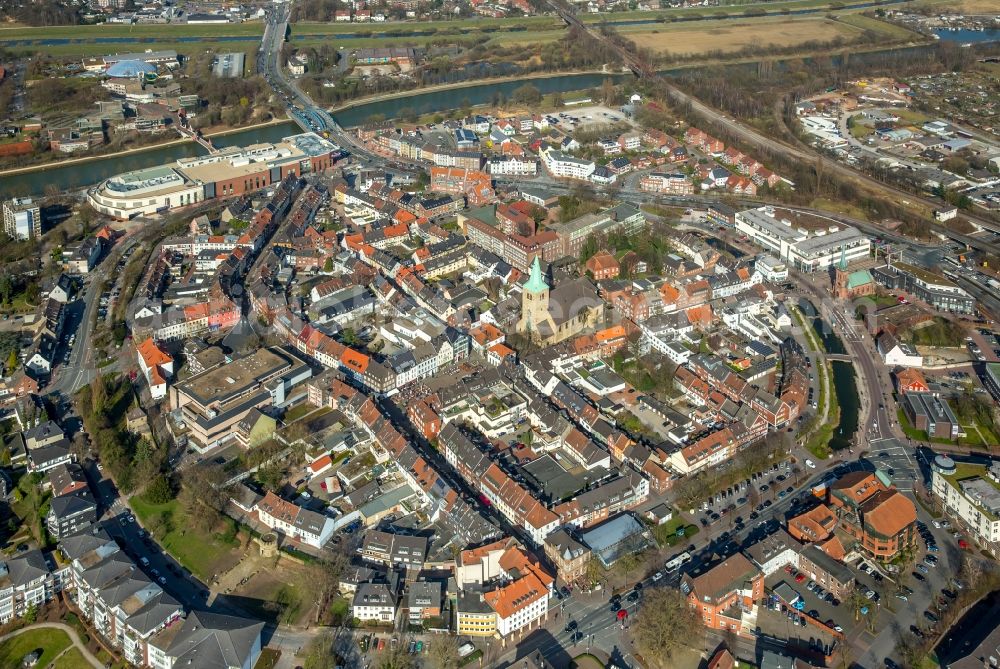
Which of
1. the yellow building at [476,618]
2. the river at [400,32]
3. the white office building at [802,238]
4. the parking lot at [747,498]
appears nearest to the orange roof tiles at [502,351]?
the parking lot at [747,498]

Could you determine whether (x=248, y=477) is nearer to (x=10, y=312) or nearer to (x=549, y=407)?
(x=549, y=407)

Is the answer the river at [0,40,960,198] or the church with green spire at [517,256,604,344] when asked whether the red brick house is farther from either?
the river at [0,40,960,198]

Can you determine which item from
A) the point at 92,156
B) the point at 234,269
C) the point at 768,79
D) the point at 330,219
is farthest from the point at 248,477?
the point at 768,79

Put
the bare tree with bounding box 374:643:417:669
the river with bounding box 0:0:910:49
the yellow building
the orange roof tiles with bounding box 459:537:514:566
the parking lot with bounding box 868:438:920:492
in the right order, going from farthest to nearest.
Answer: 1. the river with bounding box 0:0:910:49
2. the parking lot with bounding box 868:438:920:492
3. the orange roof tiles with bounding box 459:537:514:566
4. the yellow building
5. the bare tree with bounding box 374:643:417:669

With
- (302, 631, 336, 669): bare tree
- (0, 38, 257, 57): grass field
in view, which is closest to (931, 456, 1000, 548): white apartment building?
A: (302, 631, 336, 669): bare tree

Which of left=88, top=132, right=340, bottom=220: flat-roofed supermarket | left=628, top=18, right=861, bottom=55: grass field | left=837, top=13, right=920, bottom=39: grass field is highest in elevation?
left=88, top=132, right=340, bottom=220: flat-roofed supermarket

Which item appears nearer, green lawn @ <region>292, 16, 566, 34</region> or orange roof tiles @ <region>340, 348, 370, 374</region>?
orange roof tiles @ <region>340, 348, 370, 374</region>
